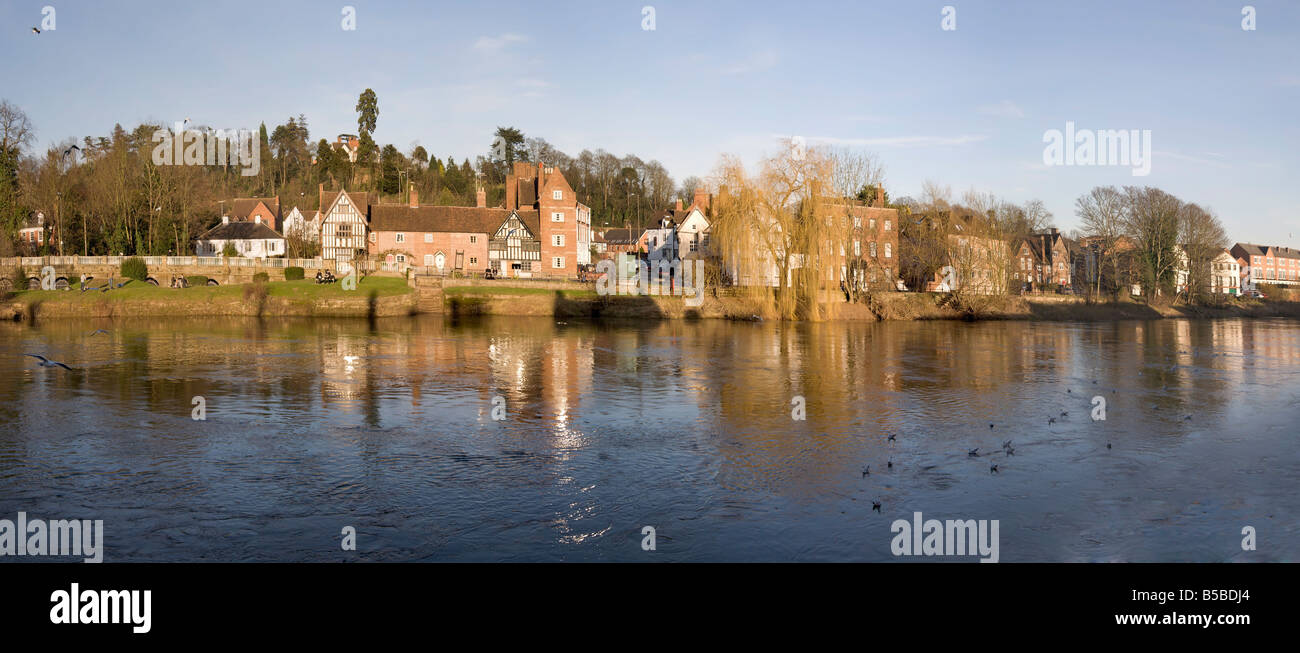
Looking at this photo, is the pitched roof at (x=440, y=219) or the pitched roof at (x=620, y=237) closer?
the pitched roof at (x=440, y=219)

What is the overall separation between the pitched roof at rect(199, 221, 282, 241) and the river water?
6039 centimetres

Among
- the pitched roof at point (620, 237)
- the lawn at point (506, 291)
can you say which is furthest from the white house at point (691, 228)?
the pitched roof at point (620, 237)

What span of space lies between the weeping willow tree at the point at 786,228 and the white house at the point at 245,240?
56.0 m

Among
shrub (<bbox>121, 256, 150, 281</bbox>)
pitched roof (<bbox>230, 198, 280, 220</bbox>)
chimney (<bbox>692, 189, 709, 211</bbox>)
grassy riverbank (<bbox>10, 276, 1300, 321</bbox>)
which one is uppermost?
pitched roof (<bbox>230, 198, 280, 220</bbox>)

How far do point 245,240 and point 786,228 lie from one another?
61794 millimetres

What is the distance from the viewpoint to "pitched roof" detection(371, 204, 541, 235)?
82.3 meters

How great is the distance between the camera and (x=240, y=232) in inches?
3440

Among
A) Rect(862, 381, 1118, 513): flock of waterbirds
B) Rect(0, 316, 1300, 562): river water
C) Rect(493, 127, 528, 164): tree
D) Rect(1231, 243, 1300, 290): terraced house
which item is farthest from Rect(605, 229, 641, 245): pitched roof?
Rect(1231, 243, 1300, 290): terraced house

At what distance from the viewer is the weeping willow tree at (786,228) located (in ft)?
171

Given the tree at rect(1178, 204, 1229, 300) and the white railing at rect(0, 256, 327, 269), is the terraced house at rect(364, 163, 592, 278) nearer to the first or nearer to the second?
the white railing at rect(0, 256, 327, 269)

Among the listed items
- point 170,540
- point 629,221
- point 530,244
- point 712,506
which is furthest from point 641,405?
point 629,221

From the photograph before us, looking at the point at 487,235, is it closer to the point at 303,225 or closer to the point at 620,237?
the point at 303,225

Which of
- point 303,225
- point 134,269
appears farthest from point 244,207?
point 134,269

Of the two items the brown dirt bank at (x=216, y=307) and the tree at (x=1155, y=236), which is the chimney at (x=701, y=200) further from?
the tree at (x=1155, y=236)
